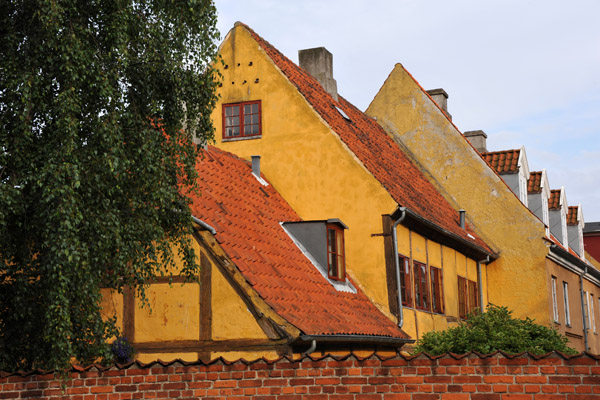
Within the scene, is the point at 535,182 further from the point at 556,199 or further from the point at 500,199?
the point at 500,199

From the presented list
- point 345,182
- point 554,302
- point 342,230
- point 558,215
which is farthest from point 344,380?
point 558,215

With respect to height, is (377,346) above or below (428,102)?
below

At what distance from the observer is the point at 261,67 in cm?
1995

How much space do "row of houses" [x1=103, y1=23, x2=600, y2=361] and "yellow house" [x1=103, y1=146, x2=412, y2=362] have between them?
3 cm

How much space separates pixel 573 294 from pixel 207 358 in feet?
59.2

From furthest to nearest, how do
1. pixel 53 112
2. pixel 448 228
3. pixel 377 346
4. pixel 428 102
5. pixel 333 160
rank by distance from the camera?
pixel 428 102 → pixel 448 228 → pixel 333 160 → pixel 377 346 → pixel 53 112

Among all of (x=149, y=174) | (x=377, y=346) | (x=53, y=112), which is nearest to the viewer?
(x=53, y=112)

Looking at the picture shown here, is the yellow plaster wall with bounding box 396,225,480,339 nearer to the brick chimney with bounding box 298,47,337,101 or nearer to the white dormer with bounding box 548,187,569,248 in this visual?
the brick chimney with bounding box 298,47,337,101

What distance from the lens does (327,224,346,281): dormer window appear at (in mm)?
17106

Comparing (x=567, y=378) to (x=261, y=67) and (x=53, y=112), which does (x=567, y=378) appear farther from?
(x=261, y=67)

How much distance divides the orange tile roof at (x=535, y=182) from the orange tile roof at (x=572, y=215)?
5.17 m

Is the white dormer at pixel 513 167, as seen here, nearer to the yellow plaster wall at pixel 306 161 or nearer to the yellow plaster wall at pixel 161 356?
the yellow plaster wall at pixel 306 161

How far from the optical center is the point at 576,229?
108ft

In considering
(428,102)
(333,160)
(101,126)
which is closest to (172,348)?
(101,126)
